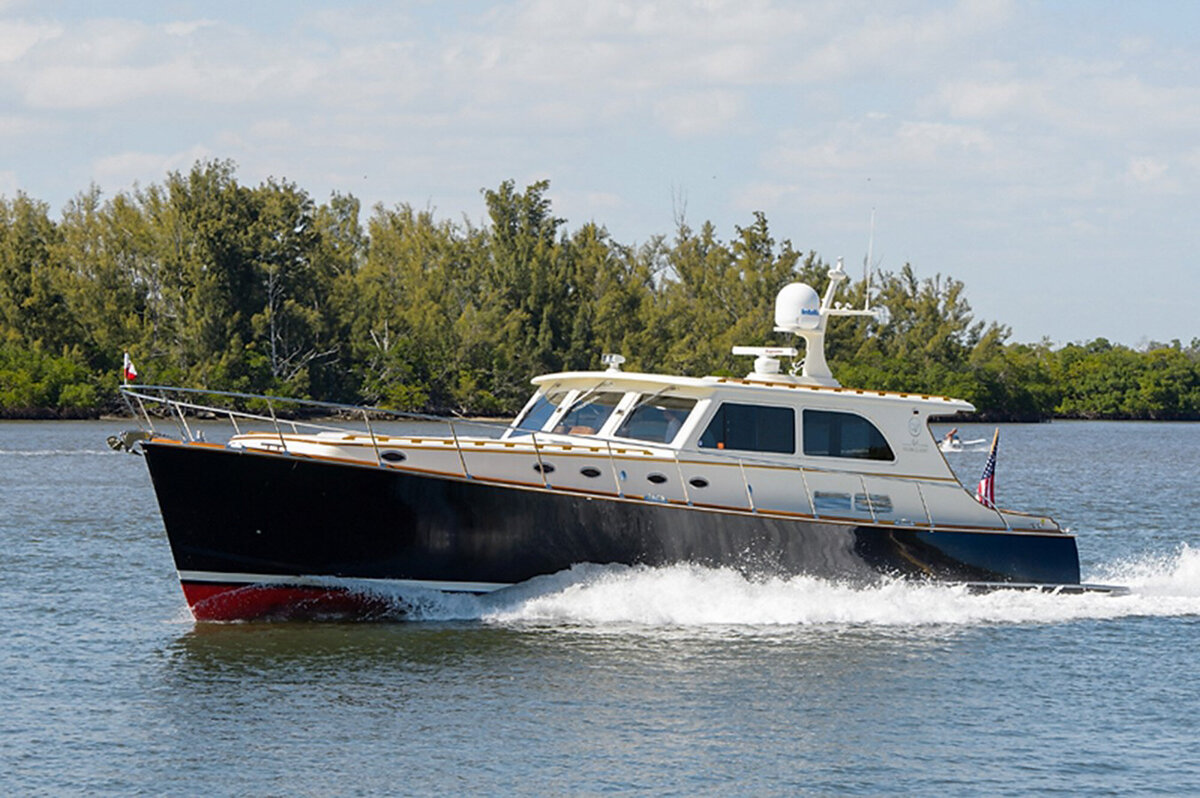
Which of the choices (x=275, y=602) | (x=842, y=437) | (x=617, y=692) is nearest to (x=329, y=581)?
(x=275, y=602)

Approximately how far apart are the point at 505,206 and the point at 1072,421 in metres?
44.7

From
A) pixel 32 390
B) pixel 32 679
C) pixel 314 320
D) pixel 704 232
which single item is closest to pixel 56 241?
pixel 32 390

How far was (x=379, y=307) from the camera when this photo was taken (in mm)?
71938

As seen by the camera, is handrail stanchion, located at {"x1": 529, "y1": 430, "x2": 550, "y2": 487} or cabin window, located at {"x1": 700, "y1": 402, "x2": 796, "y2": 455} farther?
cabin window, located at {"x1": 700, "y1": 402, "x2": 796, "y2": 455}

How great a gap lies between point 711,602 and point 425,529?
3.14 m

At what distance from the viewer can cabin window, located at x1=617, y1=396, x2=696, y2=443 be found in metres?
15.8

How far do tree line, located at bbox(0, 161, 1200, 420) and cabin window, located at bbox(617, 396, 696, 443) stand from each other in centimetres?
4843

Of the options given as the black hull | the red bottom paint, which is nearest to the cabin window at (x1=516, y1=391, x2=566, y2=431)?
the black hull

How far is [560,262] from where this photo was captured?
243 ft

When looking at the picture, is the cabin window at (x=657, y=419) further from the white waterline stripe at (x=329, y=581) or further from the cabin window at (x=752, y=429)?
the white waterline stripe at (x=329, y=581)

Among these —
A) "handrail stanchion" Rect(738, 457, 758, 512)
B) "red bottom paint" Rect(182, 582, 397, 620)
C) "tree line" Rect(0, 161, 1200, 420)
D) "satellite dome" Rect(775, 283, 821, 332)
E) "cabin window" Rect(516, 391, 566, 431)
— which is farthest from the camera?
"tree line" Rect(0, 161, 1200, 420)

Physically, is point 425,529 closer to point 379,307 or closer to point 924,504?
point 924,504

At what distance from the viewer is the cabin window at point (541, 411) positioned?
16.5 metres

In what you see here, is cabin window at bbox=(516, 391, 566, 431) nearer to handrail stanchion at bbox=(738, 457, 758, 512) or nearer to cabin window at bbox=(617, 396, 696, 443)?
cabin window at bbox=(617, 396, 696, 443)
